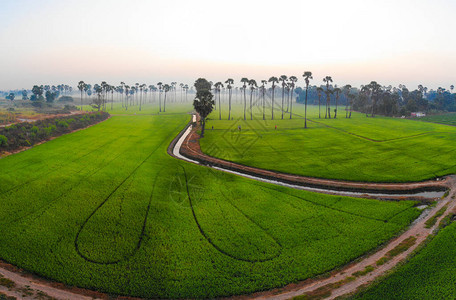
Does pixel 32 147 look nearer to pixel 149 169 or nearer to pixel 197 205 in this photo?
pixel 149 169

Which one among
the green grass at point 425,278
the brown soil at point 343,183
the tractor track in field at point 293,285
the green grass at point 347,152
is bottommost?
the tractor track in field at point 293,285

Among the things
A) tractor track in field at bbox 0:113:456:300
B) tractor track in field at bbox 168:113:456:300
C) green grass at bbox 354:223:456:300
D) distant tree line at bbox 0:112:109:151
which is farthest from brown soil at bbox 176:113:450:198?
distant tree line at bbox 0:112:109:151

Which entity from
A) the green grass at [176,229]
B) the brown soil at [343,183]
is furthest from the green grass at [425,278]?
the brown soil at [343,183]

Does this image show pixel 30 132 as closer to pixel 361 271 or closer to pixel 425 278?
pixel 361 271

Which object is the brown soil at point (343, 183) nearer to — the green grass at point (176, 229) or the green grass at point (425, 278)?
the green grass at point (176, 229)

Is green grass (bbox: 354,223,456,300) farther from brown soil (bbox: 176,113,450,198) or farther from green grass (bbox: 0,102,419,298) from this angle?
brown soil (bbox: 176,113,450,198)

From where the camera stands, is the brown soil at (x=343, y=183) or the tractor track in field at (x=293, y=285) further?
the brown soil at (x=343, y=183)

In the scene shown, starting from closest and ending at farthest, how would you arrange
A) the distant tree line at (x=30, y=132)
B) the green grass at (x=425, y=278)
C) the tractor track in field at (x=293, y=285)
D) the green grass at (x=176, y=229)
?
the green grass at (x=425, y=278) → the tractor track in field at (x=293, y=285) → the green grass at (x=176, y=229) → the distant tree line at (x=30, y=132)

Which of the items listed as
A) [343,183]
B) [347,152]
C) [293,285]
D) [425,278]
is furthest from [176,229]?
[347,152]
